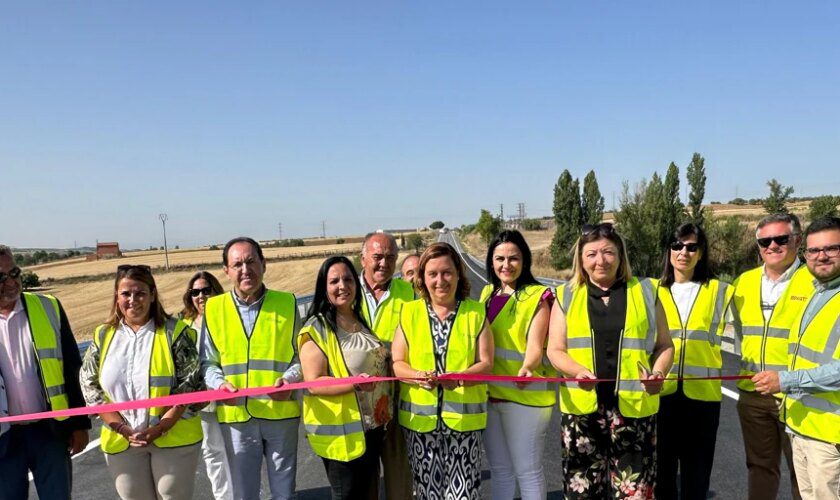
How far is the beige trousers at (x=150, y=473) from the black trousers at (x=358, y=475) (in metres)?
0.90

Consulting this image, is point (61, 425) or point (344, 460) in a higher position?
point (61, 425)

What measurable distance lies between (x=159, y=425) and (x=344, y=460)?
111 cm

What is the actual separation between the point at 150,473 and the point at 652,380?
3025 millimetres

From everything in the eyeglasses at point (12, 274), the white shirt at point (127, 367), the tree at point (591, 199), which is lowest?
the white shirt at point (127, 367)

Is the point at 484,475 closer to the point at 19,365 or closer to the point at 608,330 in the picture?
the point at 608,330

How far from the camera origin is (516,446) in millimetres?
3043

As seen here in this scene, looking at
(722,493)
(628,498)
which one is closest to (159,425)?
(628,498)

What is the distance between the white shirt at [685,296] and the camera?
11.1 ft

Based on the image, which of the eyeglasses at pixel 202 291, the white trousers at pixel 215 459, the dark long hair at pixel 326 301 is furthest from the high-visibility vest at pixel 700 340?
the eyeglasses at pixel 202 291

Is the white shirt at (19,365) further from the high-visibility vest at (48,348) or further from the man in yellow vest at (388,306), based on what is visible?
the man in yellow vest at (388,306)

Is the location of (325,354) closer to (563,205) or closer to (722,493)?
(722,493)

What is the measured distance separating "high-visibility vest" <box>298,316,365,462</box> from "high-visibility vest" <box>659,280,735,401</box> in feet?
6.81

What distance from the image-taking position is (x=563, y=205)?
44.3 metres

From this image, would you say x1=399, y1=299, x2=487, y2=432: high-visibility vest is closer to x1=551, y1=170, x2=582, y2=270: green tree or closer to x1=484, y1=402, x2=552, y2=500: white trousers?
x1=484, y1=402, x2=552, y2=500: white trousers
